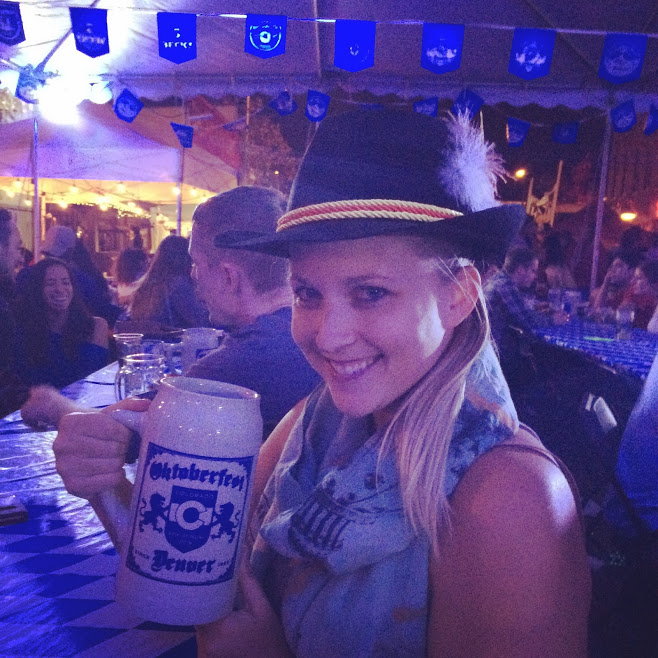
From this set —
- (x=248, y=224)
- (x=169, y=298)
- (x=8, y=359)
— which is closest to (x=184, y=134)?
(x=169, y=298)

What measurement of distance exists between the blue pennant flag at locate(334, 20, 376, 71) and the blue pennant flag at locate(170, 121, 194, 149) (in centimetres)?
251

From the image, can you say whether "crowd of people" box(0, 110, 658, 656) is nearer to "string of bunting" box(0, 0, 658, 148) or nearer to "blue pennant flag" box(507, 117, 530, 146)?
"string of bunting" box(0, 0, 658, 148)

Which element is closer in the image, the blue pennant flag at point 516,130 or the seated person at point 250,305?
the seated person at point 250,305

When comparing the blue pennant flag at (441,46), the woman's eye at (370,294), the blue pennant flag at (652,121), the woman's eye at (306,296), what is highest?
the blue pennant flag at (441,46)

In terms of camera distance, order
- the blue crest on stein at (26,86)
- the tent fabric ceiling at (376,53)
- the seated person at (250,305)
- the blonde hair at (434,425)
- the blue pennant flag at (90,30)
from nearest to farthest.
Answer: the blonde hair at (434,425) < the seated person at (250,305) < the blue pennant flag at (90,30) < the tent fabric ceiling at (376,53) < the blue crest on stein at (26,86)

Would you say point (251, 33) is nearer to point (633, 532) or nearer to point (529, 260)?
point (529, 260)

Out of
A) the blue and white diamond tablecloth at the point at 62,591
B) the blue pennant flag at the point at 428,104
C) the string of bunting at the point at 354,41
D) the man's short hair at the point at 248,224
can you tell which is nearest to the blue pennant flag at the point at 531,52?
the string of bunting at the point at 354,41

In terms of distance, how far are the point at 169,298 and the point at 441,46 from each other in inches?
133

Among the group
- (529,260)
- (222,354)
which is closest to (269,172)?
(529,260)

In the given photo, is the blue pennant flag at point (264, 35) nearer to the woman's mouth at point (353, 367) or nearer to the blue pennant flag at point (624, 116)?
the blue pennant flag at point (624, 116)

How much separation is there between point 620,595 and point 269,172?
367 inches

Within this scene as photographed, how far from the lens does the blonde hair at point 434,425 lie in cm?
82

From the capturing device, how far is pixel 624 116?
20.6 ft

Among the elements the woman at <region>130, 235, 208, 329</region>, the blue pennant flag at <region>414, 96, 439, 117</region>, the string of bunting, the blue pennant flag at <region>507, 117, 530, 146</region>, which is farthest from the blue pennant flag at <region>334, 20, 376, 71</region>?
the blue pennant flag at <region>507, 117, 530, 146</region>
